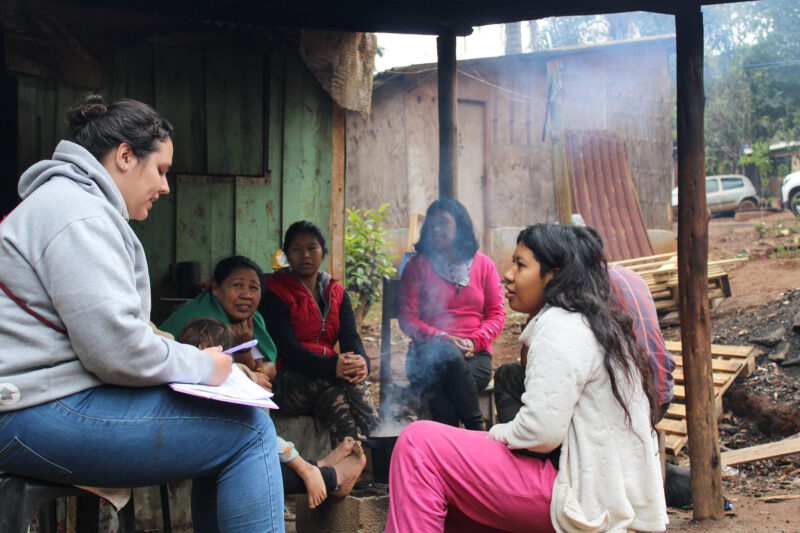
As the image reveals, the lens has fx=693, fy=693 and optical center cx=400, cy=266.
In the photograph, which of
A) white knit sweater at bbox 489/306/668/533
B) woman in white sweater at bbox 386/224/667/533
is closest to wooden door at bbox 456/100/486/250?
woman in white sweater at bbox 386/224/667/533

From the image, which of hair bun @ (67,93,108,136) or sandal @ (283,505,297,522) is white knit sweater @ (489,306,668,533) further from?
sandal @ (283,505,297,522)

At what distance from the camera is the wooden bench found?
480 centimetres

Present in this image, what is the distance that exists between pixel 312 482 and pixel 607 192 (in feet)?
36.5

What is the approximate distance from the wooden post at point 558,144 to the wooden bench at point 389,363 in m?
8.35

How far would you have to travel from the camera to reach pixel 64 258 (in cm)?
183

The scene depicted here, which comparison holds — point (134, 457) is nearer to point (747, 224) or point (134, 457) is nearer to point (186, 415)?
point (186, 415)

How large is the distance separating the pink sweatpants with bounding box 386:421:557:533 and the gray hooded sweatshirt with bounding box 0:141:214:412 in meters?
1.07

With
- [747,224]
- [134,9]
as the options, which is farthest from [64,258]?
[747,224]

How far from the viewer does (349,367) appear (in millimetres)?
4391

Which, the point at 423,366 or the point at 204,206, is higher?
the point at 204,206

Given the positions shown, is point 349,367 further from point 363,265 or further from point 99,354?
point 363,265

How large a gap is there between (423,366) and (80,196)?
3075 mm

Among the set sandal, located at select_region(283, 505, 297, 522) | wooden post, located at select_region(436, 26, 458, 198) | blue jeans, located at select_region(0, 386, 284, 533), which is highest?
wooden post, located at select_region(436, 26, 458, 198)

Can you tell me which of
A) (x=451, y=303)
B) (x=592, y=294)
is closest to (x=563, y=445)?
(x=592, y=294)
